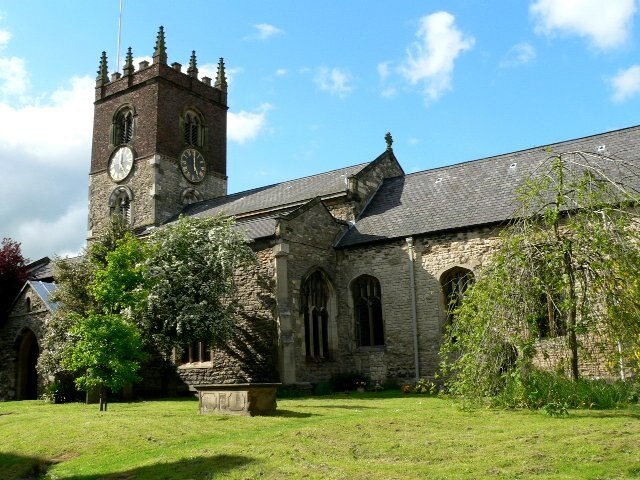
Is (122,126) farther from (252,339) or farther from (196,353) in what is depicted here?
(252,339)

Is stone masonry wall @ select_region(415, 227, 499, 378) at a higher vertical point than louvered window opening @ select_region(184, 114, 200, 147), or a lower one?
lower

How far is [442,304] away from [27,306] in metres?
18.4

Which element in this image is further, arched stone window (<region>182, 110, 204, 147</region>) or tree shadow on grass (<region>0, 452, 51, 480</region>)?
arched stone window (<region>182, 110, 204, 147</region>)

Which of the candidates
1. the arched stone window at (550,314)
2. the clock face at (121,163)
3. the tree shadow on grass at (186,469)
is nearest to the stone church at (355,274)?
the arched stone window at (550,314)

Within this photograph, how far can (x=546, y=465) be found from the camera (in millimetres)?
8836

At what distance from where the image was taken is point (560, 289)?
45.2 feet

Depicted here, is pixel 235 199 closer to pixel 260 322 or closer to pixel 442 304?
pixel 260 322

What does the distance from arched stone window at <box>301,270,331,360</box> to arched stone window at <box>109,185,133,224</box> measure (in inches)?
667

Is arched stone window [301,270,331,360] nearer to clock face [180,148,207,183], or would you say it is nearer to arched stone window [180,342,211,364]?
arched stone window [180,342,211,364]

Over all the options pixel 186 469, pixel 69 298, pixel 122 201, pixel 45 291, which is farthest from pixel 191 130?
pixel 186 469

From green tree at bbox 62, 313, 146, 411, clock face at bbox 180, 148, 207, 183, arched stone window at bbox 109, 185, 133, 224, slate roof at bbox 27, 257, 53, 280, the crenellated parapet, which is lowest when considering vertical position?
green tree at bbox 62, 313, 146, 411

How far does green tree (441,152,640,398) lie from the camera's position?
43.2ft

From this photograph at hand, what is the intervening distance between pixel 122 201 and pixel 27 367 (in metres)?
12.0

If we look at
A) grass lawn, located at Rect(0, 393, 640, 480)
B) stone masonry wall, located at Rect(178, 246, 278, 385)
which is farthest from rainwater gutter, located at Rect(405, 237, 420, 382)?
grass lawn, located at Rect(0, 393, 640, 480)
